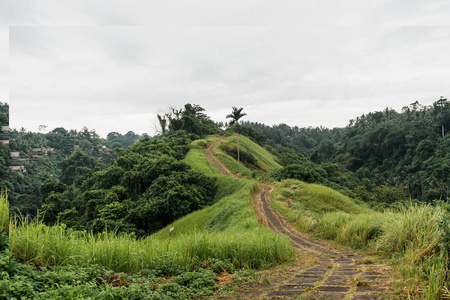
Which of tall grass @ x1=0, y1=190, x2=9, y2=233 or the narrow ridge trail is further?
the narrow ridge trail

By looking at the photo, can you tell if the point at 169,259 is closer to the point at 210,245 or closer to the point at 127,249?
the point at 127,249

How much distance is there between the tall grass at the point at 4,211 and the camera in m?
2.97

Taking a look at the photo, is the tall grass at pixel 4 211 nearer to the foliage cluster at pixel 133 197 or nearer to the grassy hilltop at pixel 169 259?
the grassy hilltop at pixel 169 259

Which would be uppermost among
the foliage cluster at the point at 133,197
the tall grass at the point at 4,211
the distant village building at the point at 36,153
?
the distant village building at the point at 36,153

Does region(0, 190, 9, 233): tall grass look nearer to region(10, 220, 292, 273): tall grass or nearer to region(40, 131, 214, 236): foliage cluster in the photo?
region(10, 220, 292, 273): tall grass

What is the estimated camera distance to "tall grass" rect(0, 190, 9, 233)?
2973mm

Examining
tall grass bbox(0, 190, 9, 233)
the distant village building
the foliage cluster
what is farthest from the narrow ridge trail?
the foliage cluster

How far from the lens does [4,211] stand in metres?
3.07

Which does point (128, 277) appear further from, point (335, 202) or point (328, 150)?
point (328, 150)

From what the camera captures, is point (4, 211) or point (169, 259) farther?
point (169, 259)

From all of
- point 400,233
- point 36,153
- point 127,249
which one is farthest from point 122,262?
point 400,233

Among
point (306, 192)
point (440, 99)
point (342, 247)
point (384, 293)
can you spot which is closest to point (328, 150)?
point (440, 99)

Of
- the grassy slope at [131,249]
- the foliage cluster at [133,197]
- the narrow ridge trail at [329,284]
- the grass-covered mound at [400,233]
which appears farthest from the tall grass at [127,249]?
the foliage cluster at [133,197]

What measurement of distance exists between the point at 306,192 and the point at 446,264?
15399 millimetres
